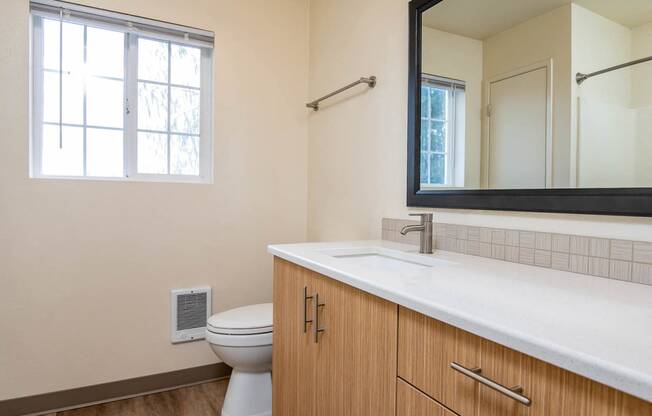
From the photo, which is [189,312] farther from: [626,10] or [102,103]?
[626,10]

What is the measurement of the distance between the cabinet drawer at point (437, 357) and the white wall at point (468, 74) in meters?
0.71

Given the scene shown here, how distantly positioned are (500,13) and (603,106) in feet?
1.62

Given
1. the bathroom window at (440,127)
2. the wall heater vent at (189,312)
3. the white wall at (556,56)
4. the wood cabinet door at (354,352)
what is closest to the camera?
the wood cabinet door at (354,352)

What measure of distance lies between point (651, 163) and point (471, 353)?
641mm

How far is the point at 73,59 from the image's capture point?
74.2 inches

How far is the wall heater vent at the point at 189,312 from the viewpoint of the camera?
2.02 m

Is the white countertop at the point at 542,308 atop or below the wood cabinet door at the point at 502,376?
atop

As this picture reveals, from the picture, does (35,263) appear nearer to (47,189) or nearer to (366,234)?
(47,189)

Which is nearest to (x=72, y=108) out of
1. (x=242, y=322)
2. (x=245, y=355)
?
(x=242, y=322)

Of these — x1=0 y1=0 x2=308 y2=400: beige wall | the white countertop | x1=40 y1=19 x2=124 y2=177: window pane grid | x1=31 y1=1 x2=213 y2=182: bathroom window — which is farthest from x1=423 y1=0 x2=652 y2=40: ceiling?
x1=40 y1=19 x2=124 y2=177: window pane grid

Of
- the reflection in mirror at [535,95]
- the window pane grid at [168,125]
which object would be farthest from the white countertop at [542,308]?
the window pane grid at [168,125]

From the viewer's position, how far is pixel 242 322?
5.57ft

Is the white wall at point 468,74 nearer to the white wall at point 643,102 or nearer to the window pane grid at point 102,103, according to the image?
the white wall at point 643,102

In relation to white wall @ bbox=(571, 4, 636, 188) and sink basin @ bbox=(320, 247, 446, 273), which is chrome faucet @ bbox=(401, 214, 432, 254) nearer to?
sink basin @ bbox=(320, 247, 446, 273)
